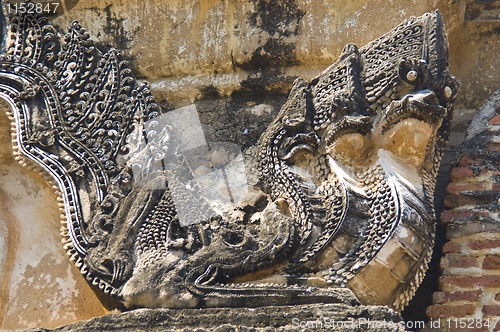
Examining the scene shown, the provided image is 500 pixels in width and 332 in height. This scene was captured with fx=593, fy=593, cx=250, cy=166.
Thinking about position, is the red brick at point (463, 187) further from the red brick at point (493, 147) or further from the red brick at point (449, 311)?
the red brick at point (449, 311)

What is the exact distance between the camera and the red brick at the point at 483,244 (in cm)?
297

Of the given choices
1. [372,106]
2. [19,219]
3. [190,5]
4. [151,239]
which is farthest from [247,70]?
[19,219]

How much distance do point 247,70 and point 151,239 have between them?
1529mm

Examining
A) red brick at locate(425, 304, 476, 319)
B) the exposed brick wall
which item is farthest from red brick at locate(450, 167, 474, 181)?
red brick at locate(425, 304, 476, 319)

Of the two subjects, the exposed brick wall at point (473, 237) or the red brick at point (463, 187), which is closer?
the exposed brick wall at point (473, 237)

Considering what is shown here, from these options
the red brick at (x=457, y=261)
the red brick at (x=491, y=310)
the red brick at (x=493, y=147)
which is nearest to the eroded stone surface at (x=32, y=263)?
the red brick at (x=457, y=261)

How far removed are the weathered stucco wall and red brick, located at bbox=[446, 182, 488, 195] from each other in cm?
23

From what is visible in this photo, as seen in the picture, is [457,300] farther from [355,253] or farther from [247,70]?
[247,70]

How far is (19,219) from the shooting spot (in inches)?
154

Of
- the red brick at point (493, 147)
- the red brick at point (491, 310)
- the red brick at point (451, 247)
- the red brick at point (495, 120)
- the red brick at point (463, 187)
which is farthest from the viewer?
the red brick at point (495, 120)

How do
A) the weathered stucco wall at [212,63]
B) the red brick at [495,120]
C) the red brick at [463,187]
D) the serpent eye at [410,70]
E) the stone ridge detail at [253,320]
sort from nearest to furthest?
1. the stone ridge detail at [253,320]
2. the serpent eye at [410,70]
3. the red brick at [463,187]
4. the red brick at [495,120]
5. the weathered stucco wall at [212,63]

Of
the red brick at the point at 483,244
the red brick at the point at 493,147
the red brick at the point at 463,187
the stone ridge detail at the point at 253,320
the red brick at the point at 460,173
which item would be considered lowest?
the red brick at the point at 483,244

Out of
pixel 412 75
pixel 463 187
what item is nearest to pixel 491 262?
pixel 463 187

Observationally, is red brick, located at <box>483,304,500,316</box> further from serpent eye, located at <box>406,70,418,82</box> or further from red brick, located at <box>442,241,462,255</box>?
serpent eye, located at <box>406,70,418,82</box>
